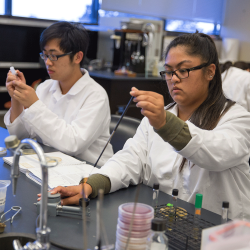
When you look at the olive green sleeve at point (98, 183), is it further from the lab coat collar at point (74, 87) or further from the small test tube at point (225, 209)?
the lab coat collar at point (74, 87)

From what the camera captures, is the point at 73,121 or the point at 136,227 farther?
the point at 73,121

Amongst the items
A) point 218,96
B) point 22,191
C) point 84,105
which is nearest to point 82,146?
point 84,105

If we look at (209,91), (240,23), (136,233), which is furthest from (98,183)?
(240,23)

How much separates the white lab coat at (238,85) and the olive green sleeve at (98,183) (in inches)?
79.6

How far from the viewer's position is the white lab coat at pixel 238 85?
9.42 ft

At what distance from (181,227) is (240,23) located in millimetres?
5812

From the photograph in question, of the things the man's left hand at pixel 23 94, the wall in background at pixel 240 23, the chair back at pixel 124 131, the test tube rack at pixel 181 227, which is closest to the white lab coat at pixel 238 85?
the chair back at pixel 124 131

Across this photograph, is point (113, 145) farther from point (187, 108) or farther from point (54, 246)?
point (54, 246)

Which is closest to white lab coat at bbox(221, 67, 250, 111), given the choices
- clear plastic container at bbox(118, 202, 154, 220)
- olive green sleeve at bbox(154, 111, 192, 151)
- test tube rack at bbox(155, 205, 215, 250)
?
olive green sleeve at bbox(154, 111, 192, 151)

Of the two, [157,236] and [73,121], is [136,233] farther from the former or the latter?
[73,121]

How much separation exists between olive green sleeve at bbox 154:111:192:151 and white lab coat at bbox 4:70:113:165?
0.79m

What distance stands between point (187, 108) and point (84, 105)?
0.67 metres

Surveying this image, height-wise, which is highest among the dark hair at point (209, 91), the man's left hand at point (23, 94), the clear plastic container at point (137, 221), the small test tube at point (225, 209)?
the dark hair at point (209, 91)

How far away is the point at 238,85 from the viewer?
2.89 m
